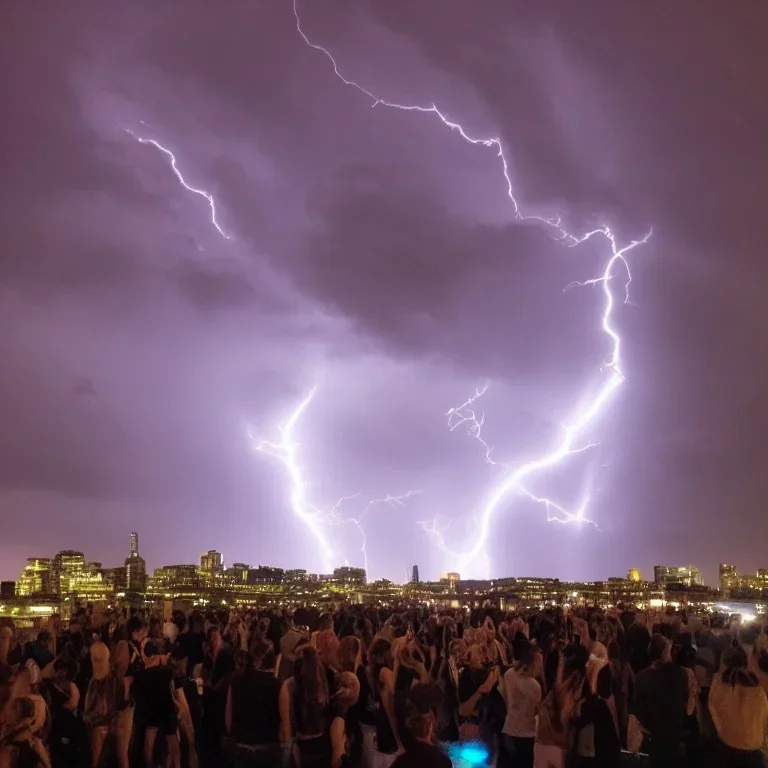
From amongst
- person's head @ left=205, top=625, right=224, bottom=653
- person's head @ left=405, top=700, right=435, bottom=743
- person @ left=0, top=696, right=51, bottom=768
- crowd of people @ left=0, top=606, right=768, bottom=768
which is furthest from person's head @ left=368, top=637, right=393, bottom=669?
person's head @ left=405, top=700, right=435, bottom=743

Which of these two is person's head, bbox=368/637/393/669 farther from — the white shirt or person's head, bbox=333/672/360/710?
the white shirt

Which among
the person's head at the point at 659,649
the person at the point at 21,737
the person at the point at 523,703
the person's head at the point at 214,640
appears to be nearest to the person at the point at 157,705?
the person at the point at 21,737

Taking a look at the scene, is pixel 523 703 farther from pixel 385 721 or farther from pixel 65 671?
pixel 65 671

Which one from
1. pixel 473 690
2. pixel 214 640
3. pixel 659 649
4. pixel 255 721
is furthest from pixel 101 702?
pixel 659 649

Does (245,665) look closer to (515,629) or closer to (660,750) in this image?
(660,750)

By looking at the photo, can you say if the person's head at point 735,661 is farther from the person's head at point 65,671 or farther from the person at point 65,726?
the person's head at point 65,671

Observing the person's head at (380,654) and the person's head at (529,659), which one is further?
the person's head at (380,654)

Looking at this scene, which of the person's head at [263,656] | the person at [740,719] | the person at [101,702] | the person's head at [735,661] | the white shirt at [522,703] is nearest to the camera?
the person at [740,719]

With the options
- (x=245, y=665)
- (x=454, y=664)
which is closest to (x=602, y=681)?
(x=454, y=664)
